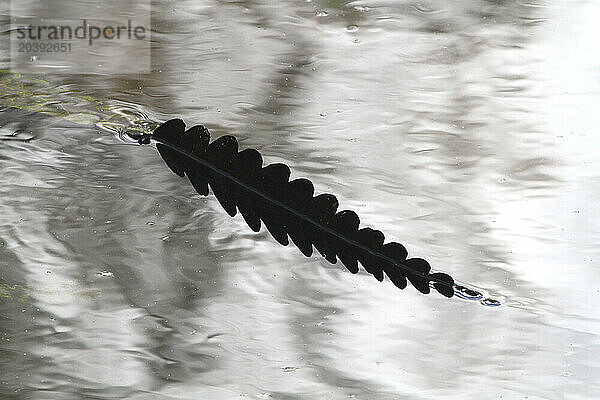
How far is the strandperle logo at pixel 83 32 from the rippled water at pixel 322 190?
27 mm

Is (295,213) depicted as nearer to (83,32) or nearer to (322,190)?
(322,190)

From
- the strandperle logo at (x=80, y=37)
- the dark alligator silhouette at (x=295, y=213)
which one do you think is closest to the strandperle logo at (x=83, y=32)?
the strandperle logo at (x=80, y=37)

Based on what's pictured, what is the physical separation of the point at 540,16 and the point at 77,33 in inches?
18.1

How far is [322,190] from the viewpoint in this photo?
549 millimetres

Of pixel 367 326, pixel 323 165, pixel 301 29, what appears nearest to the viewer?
pixel 367 326

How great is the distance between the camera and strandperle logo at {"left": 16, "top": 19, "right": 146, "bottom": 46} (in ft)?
2.47

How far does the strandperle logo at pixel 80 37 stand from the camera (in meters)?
0.70

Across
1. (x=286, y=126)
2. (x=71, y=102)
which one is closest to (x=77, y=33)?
(x=71, y=102)

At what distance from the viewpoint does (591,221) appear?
1.69 feet

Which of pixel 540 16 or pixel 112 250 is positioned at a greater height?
pixel 540 16

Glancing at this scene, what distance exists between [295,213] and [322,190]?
66 millimetres

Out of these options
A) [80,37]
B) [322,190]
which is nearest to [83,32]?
[80,37]

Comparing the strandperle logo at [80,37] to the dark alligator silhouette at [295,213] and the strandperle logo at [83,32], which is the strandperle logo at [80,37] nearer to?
the strandperle logo at [83,32]

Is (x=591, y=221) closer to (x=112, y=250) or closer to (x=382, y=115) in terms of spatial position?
(x=382, y=115)
